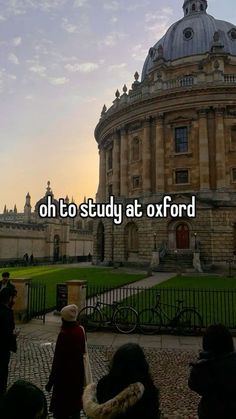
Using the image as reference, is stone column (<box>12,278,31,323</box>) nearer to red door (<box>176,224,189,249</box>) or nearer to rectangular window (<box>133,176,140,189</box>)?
red door (<box>176,224,189,249</box>)

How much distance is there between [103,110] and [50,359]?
40.9m

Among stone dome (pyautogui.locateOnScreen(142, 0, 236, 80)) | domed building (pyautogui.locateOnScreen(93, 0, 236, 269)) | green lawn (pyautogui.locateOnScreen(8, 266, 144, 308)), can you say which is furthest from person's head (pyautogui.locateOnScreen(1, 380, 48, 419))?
stone dome (pyautogui.locateOnScreen(142, 0, 236, 80))

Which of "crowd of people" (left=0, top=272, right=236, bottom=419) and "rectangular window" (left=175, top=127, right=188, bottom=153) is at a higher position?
"rectangular window" (left=175, top=127, right=188, bottom=153)

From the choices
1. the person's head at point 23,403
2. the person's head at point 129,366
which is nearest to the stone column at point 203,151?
the person's head at point 129,366

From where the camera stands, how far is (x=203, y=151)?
35281 mm

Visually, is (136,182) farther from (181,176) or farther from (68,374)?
(68,374)

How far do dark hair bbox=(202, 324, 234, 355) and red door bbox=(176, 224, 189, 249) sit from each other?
31394 millimetres

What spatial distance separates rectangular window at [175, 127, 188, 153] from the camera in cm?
3703

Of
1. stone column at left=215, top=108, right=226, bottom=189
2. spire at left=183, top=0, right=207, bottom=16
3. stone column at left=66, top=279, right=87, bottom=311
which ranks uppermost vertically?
spire at left=183, top=0, right=207, bottom=16

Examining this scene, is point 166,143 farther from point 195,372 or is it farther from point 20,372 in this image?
point 195,372

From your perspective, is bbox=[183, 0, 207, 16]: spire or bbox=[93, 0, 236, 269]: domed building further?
bbox=[183, 0, 207, 16]: spire

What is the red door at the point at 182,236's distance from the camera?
3441cm

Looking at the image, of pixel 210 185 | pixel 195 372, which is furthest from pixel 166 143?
pixel 195 372

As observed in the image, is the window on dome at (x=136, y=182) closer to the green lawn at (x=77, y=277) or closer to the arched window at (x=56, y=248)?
the green lawn at (x=77, y=277)
